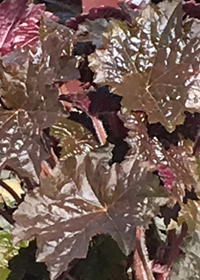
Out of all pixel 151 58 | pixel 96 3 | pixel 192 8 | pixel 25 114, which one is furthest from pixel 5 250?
pixel 96 3

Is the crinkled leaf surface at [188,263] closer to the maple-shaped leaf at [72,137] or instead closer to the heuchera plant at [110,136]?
the heuchera plant at [110,136]

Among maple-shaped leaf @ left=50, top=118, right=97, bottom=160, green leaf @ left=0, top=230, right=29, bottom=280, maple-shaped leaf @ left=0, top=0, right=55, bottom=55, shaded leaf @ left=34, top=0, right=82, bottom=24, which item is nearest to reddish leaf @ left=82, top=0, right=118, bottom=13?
shaded leaf @ left=34, top=0, right=82, bottom=24

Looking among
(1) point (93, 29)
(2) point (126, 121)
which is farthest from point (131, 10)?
(2) point (126, 121)

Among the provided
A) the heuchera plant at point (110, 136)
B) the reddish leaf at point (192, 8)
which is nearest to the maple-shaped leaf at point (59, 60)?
the heuchera plant at point (110, 136)

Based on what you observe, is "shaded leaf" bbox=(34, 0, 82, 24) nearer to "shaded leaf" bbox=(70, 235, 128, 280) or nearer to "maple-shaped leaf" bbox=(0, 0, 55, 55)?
"maple-shaped leaf" bbox=(0, 0, 55, 55)

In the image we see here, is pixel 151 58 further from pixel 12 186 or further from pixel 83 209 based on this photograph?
pixel 12 186

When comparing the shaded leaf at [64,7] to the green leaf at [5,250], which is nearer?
the green leaf at [5,250]

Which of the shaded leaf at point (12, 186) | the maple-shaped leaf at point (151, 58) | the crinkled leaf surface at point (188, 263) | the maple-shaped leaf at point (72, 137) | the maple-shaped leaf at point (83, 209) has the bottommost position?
the shaded leaf at point (12, 186)

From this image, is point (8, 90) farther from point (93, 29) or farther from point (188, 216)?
point (188, 216)
